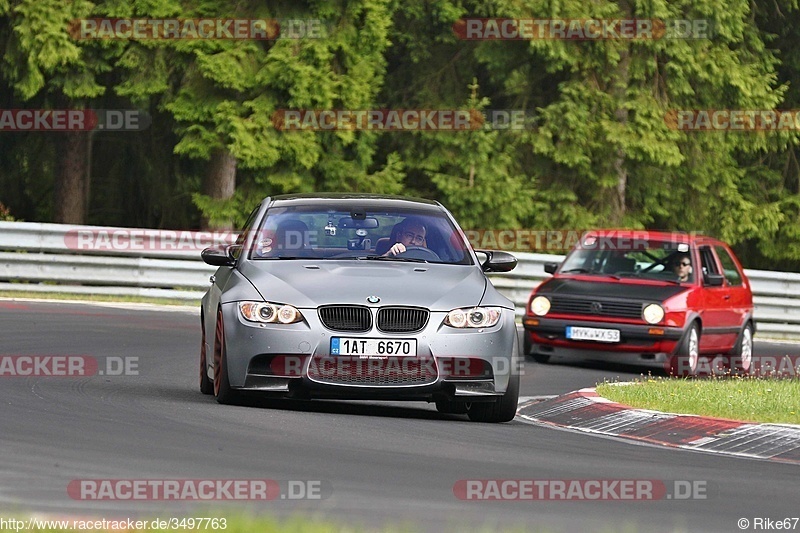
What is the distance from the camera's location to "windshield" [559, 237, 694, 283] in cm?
1914

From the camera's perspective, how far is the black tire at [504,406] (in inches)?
444

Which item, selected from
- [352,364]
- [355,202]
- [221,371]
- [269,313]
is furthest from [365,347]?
[355,202]

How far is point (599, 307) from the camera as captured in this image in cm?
1834

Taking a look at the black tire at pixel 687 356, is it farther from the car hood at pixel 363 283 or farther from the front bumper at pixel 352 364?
the front bumper at pixel 352 364

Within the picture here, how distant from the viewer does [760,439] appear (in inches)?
428

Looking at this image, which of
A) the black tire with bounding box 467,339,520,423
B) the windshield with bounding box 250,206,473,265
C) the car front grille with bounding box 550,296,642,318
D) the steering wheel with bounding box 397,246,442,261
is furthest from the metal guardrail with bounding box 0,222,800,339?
the black tire with bounding box 467,339,520,423

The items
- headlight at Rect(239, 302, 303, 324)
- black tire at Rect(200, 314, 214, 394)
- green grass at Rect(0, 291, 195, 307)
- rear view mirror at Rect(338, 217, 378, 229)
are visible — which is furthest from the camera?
green grass at Rect(0, 291, 195, 307)

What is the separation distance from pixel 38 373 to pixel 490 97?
21.4 metres

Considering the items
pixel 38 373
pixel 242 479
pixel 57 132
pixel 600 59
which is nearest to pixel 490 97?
pixel 600 59

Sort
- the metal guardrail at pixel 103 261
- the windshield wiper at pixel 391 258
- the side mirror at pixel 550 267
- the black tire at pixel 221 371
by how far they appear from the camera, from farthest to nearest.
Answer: the metal guardrail at pixel 103 261, the side mirror at pixel 550 267, the windshield wiper at pixel 391 258, the black tire at pixel 221 371

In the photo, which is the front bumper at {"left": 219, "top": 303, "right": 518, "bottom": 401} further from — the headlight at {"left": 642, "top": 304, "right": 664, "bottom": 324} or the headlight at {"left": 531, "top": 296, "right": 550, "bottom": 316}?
the headlight at {"left": 531, "top": 296, "right": 550, "bottom": 316}

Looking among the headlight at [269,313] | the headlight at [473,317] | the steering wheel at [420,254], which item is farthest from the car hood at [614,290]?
the headlight at [269,313]

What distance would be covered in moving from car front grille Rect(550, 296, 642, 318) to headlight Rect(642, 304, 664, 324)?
2.6 inches

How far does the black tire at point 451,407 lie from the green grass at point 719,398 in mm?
1432
